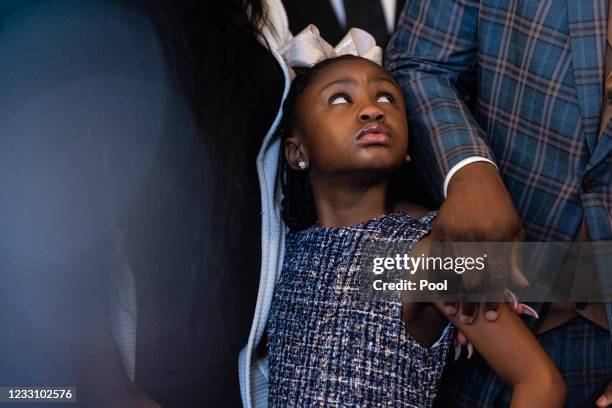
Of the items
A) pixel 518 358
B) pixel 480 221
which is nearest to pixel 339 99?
pixel 480 221

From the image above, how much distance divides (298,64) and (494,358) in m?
0.54

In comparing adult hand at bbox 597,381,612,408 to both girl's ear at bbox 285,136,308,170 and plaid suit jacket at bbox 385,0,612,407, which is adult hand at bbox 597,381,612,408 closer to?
plaid suit jacket at bbox 385,0,612,407

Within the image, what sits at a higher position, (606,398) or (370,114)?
(370,114)

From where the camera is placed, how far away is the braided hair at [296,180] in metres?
1.12

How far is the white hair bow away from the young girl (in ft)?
0.12

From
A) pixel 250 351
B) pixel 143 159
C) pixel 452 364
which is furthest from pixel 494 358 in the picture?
pixel 143 159

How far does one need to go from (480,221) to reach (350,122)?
26cm

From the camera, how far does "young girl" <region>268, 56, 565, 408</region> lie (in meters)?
0.92

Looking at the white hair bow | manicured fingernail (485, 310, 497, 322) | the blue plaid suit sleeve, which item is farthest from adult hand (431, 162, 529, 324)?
the white hair bow

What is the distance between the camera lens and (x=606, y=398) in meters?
0.96

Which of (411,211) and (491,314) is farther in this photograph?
(411,211)

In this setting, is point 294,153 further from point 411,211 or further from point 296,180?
point 411,211

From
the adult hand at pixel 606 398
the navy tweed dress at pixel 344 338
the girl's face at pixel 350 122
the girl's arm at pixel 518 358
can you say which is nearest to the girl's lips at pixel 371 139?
the girl's face at pixel 350 122

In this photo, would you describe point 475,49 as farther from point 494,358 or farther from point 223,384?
point 223,384
